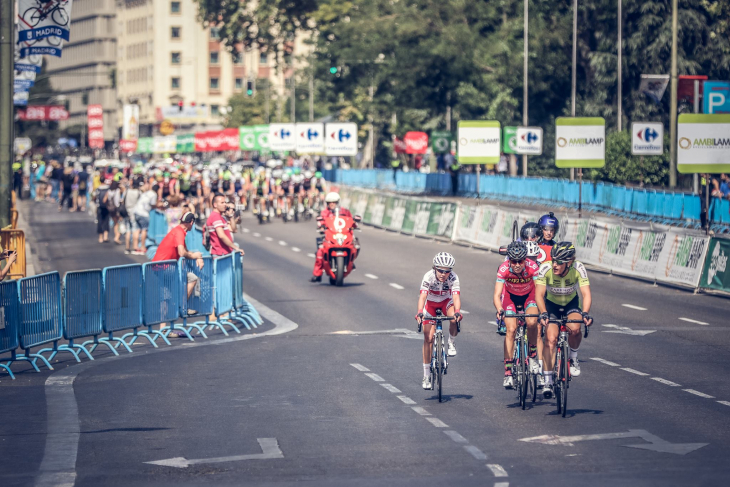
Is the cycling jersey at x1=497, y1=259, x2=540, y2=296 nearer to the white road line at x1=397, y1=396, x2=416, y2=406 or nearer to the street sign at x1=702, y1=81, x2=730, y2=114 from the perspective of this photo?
the white road line at x1=397, y1=396, x2=416, y2=406

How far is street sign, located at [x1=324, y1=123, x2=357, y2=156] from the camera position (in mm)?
53562

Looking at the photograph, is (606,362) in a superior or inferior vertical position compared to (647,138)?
inferior

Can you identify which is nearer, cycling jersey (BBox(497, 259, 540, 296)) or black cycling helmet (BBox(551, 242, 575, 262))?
black cycling helmet (BBox(551, 242, 575, 262))

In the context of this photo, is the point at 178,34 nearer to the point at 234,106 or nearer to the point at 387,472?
the point at 234,106

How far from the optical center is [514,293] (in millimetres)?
13422

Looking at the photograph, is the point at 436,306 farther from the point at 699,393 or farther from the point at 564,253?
the point at 699,393

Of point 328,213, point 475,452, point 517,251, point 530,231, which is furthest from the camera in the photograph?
point 328,213

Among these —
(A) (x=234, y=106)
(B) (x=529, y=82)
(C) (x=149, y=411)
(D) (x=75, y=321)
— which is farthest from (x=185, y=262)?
(A) (x=234, y=106)

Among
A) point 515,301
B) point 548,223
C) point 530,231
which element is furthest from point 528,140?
point 515,301

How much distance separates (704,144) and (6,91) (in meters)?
16.1

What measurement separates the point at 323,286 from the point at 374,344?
848 cm

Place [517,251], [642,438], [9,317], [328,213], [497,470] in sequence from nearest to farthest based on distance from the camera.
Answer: [497,470] < [642,438] < [517,251] < [9,317] < [328,213]

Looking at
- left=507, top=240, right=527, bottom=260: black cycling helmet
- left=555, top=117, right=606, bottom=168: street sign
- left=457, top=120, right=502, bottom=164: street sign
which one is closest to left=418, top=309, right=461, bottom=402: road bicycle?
left=507, top=240, right=527, bottom=260: black cycling helmet

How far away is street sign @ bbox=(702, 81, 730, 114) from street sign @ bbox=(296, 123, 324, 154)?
77.1 ft
